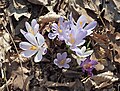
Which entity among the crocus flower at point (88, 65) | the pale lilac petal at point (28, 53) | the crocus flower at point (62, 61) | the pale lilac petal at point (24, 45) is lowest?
the crocus flower at point (88, 65)

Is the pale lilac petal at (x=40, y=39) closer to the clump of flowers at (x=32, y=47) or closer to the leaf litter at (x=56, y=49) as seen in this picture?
the clump of flowers at (x=32, y=47)

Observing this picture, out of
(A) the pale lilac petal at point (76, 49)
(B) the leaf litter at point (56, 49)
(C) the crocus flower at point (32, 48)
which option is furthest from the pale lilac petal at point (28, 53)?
(A) the pale lilac petal at point (76, 49)

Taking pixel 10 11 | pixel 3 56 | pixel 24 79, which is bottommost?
pixel 24 79

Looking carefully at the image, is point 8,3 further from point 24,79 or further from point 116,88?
point 116,88

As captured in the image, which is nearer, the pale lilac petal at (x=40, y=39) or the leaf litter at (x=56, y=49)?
the pale lilac petal at (x=40, y=39)

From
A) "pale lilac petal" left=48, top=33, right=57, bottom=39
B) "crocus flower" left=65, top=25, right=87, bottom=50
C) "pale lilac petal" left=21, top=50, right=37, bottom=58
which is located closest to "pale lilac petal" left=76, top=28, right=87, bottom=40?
"crocus flower" left=65, top=25, right=87, bottom=50

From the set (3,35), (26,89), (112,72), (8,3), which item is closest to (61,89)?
(26,89)

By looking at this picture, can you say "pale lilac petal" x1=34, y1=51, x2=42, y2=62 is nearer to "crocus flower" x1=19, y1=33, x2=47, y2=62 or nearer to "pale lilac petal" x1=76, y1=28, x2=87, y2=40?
"crocus flower" x1=19, y1=33, x2=47, y2=62
